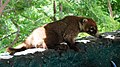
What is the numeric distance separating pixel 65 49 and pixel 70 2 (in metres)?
2.79

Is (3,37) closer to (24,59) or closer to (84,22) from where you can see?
(84,22)

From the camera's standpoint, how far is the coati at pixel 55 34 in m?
2.42

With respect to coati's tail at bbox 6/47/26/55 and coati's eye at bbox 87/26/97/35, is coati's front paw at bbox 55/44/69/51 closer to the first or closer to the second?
coati's tail at bbox 6/47/26/55

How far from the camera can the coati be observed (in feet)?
7.93

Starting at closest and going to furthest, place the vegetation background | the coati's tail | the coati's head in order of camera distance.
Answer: the coati's tail
the coati's head
the vegetation background

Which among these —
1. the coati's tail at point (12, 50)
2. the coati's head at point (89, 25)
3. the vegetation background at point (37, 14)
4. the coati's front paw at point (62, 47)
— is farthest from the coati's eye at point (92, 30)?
the vegetation background at point (37, 14)

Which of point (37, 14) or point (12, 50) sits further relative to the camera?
point (37, 14)

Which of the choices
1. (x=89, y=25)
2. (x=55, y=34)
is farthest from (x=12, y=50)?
(x=89, y=25)

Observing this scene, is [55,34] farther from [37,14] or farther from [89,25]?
[37,14]

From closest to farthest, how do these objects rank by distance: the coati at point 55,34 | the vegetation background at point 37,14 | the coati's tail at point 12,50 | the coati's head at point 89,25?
the coati's tail at point 12,50 < the coati at point 55,34 < the coati's head at point 89,25 < the vegetation background at point 37,14

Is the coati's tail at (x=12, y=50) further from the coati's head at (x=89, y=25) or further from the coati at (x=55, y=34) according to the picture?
the coati's head at (x=89, y=25)

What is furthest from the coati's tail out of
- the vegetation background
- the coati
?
the vegetation background

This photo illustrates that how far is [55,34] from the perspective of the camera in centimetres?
252

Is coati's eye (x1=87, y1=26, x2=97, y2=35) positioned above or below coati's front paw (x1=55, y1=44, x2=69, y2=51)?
above
